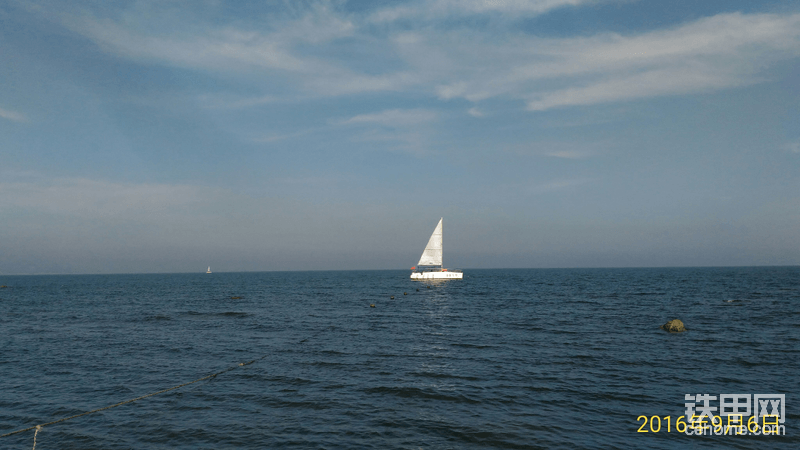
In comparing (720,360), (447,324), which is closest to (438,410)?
(720,360)

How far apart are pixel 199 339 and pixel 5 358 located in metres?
13.6

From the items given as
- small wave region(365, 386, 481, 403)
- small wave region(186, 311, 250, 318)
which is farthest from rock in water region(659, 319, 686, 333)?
small wave region(186, 311, 250, 318)

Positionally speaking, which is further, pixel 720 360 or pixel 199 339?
pixel 199 339

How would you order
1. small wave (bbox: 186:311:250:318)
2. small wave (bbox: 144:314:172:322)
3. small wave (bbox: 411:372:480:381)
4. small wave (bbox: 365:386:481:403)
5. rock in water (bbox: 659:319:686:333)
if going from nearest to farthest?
small wave (bbox: 365:386:481:403) → small wave (bbox: 411:372:480:381) → rock in water (bbox: 659:319:686:333) → small wave (bbox: 144:314:172:322) → small wave (bbox: 186:311:250:318)

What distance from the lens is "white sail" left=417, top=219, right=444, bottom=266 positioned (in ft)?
405

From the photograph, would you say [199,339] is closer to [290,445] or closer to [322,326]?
[322,326]

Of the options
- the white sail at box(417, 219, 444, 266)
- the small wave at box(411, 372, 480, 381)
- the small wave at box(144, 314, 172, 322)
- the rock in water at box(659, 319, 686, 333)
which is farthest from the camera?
the white sail at box(417, 219, 444, 266)

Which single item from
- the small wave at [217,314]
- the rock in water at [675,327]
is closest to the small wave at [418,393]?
the rock in water at [675,327]

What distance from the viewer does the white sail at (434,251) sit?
405ft

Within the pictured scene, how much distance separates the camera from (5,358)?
107 feet

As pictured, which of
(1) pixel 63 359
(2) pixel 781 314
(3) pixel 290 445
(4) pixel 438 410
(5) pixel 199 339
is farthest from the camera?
(2) pixel 781 314

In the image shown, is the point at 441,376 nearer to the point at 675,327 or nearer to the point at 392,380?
the point at 392,380

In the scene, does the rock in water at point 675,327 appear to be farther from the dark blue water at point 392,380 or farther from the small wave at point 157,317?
the small wave at point 157,317

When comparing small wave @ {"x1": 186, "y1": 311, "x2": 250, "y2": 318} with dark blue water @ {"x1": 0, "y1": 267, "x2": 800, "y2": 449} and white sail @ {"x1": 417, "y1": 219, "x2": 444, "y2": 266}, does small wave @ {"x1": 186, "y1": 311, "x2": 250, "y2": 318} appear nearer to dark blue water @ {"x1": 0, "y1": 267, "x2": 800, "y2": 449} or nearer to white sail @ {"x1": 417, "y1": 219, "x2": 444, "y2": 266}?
dark blue water @ {"x1": 0, "y1": 267, "x2": 800, "y2": 449}
